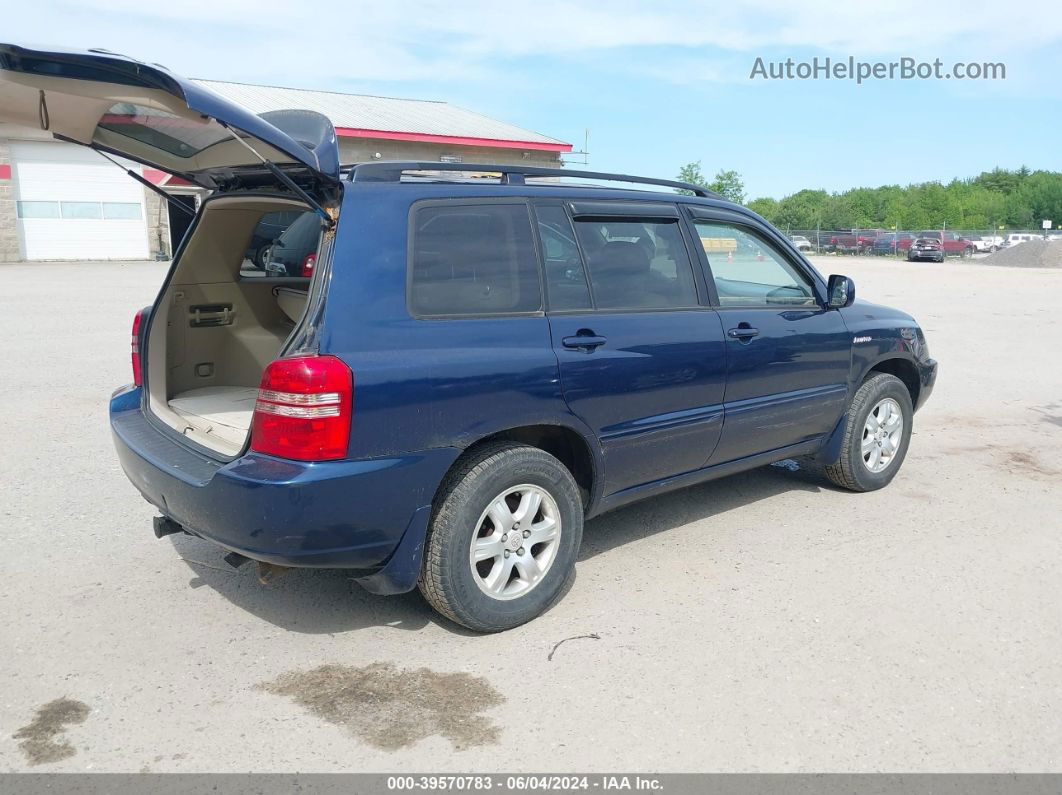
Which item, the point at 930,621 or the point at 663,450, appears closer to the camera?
the point at 930,621

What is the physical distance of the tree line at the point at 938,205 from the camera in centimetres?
7718

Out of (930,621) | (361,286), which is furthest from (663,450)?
(361,286)

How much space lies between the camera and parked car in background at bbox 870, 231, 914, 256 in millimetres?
52188

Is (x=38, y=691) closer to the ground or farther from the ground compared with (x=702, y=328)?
closer to the ground

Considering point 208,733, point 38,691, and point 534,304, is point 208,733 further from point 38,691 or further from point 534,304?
point 534,304

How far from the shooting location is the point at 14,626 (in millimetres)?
3797

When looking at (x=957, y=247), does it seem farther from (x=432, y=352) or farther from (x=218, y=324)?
(x=432, y=352)

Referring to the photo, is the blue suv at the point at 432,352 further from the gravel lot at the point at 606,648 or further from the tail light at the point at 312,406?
the gravel lot at the point at 606,648

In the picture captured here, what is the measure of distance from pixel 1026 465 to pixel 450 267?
Result: 488 cm

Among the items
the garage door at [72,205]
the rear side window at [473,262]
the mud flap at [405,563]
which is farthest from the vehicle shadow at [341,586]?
the garage door at [72,205]

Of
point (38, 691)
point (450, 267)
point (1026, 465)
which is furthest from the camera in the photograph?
point (1026, 465)

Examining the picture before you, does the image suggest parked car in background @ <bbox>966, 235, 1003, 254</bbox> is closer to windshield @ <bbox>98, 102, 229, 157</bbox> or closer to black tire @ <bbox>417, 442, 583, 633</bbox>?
black tire @ <bbox>417, 442, 583, 633</bbox>

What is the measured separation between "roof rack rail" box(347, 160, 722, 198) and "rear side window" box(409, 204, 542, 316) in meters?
0.20

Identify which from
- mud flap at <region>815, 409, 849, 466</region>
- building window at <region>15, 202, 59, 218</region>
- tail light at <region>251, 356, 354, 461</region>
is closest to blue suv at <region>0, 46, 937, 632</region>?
tail light at <region>251, 356, 354, 461</region>
